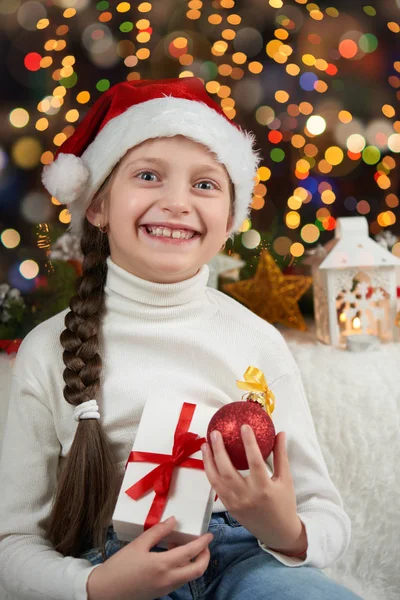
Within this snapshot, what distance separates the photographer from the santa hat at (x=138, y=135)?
41.3 inches

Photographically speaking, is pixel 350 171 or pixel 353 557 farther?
pixel 350 171

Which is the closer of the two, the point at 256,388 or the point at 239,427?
the point at 239,427

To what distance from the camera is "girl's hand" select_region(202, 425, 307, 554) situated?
31.4 inches

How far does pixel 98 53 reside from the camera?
76.9 inches

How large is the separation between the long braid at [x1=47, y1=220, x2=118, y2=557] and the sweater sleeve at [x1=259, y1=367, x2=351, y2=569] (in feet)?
0.89

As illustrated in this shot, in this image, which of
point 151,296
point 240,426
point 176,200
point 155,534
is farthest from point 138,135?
point 155,534

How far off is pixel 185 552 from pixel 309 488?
0.27m

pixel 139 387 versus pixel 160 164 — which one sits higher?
pixel 160 164

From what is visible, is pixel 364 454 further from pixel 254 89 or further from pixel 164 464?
pixel 254 89

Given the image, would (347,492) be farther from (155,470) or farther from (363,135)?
(363,135)

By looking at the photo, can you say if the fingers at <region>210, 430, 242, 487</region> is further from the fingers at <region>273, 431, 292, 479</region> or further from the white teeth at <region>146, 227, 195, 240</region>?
the white teeth at <region>146, 227, 195, 240</region>

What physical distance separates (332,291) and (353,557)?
28.5 inches

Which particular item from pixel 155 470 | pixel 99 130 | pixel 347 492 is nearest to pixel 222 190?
pixel 99 130

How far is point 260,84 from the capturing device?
6.79ft
